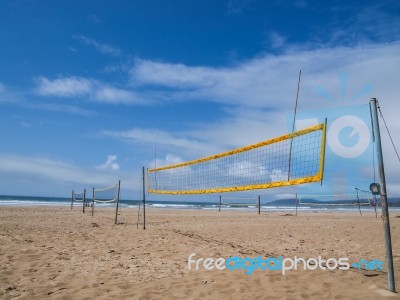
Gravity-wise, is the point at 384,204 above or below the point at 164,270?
above

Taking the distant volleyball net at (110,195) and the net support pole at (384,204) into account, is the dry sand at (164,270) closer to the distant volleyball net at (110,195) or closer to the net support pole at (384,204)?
the net support pole at (384,204)

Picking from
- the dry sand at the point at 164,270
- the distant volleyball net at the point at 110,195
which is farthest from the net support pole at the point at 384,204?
the distant volleyball net at the point at 110,195

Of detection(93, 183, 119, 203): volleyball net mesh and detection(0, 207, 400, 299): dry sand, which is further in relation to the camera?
detection(93, 183, 119, 203): volleyball net mesh

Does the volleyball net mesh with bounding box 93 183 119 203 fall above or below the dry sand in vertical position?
above

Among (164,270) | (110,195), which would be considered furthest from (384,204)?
(110,195)

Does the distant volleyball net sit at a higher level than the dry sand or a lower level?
higher

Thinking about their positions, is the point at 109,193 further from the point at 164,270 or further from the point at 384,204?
the point at 384,204

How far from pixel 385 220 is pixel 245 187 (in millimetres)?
3377

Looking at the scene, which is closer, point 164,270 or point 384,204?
point 384,204

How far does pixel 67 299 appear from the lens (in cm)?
415

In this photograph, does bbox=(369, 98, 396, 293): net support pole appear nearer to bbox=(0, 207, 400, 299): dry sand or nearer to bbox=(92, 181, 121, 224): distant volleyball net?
bbox=(0, 207, 400, 299): dry sand

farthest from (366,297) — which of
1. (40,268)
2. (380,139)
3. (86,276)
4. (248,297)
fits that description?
(40,268)

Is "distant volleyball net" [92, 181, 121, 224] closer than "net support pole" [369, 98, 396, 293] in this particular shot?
No

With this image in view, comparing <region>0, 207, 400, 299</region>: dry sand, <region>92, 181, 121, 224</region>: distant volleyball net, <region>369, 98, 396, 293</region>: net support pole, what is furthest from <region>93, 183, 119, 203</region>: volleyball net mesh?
<region>369, 98, 396, 293</region>: net support pole
